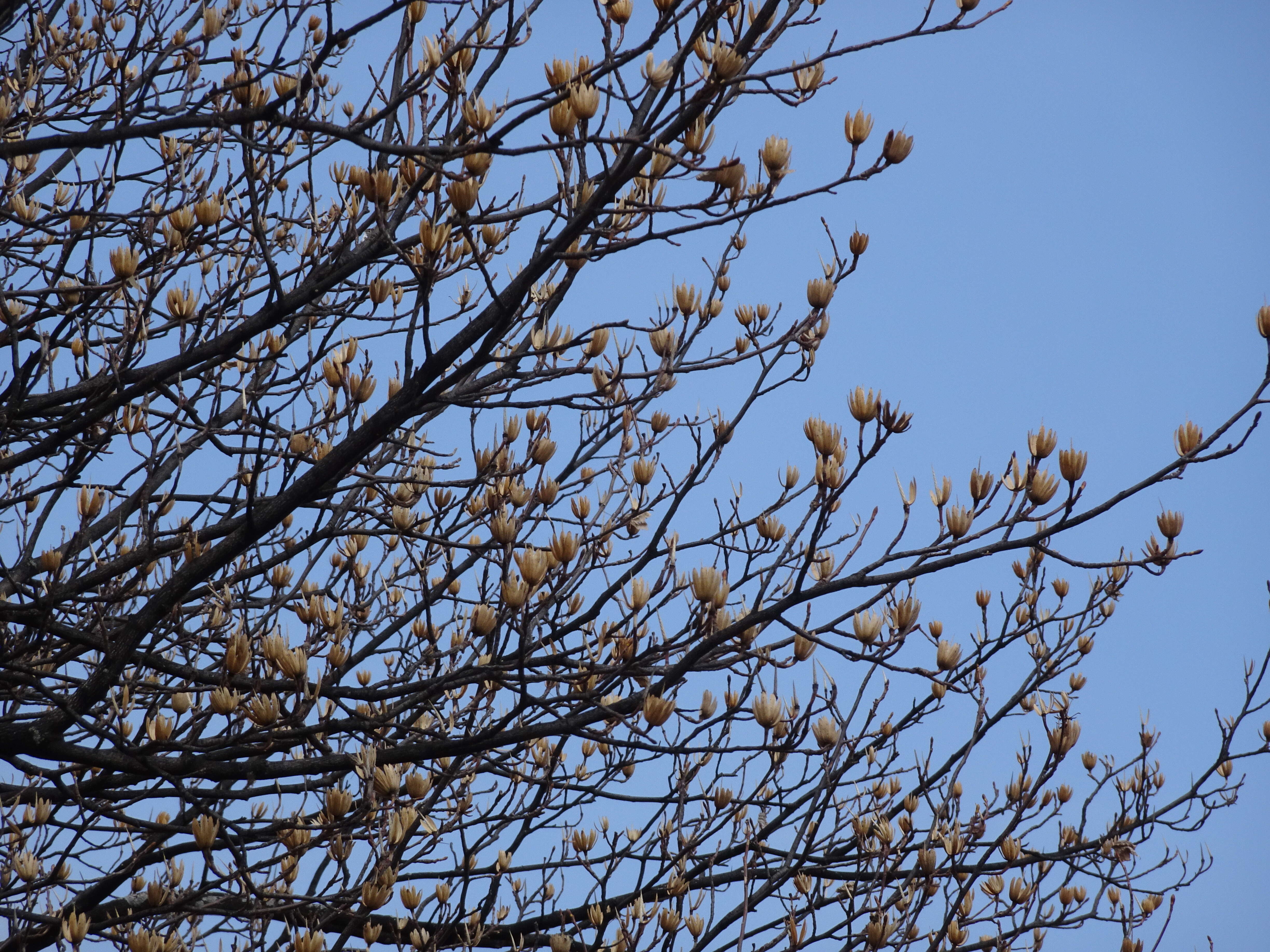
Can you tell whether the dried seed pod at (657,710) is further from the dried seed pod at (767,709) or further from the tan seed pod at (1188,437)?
the tan seed pod at (1188,437)

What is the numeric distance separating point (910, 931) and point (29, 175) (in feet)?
15.4

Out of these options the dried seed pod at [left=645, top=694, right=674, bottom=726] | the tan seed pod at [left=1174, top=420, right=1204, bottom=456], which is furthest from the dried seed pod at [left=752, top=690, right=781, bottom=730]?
the tan seed pod at [left=1174, top=420, right=1204, bottom=456]

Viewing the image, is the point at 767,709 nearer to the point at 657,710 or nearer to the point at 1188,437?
the point at 657,710

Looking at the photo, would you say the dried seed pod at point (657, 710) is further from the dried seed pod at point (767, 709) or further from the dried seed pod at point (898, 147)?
the dried seed pod at point (898, 147)

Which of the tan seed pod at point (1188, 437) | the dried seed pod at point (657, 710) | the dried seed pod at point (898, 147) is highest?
the dried seed pod at point (898, 147)

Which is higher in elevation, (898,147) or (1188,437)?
(898,147)

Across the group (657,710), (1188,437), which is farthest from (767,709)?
(1188,437)

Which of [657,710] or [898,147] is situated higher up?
[898,147]

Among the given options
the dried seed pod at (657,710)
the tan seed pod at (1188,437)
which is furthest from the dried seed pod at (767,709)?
the tan seed pod at (1188,437)

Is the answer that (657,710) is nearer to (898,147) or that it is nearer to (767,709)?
(767,709)

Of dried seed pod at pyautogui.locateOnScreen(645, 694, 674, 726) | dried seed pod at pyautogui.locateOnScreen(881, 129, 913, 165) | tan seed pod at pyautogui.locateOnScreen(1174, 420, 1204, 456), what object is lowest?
dried seed pod at pyautogui.locateOnScreen(645, 694, 674, 726)

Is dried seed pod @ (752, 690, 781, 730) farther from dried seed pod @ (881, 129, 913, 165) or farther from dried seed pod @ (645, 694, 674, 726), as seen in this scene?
dried seed pod @ (881, 129, 913, 165)

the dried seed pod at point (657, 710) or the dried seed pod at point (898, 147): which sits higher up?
the dried seed pod at point (898, 147)

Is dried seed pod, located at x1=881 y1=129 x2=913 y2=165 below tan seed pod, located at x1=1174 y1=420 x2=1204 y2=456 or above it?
above
